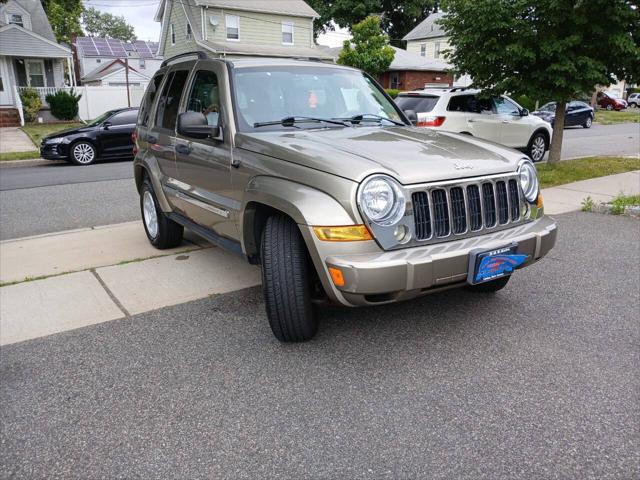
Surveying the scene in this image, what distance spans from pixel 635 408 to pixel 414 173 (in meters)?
1.76

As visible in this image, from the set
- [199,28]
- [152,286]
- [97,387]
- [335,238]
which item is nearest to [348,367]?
[335,238]

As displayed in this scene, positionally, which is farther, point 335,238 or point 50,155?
point 50,155

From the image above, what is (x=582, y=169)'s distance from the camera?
11156mm

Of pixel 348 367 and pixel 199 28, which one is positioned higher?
pixel 199 28

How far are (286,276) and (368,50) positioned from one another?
106 ft

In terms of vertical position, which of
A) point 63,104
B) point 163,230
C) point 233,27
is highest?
point 233,27

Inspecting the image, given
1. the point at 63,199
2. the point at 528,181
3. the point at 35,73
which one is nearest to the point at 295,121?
the point at 528,181

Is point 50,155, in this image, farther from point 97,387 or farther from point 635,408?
point 635,408

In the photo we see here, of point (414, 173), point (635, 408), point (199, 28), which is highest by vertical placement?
point (199, 28)

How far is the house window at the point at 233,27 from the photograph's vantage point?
2886 cm

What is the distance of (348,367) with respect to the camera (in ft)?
11.3

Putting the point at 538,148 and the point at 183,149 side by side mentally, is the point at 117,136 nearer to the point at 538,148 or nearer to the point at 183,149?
the point at 538,148

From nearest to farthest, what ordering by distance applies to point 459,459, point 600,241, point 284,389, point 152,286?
point 459,459 < point 284,389 < point 152,286 < point 600,241

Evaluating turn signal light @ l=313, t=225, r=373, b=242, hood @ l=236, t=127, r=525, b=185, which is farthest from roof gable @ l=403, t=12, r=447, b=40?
turn signal light @ l=313, t=225, r=373, b=242
